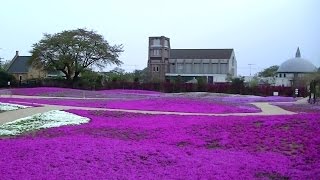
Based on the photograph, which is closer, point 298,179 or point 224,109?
point 298,179

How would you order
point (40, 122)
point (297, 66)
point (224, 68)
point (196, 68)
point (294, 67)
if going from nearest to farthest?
point (40, 122)
point (297, 66)
point (294, 67)
point (224, 68)
point (196, 68)

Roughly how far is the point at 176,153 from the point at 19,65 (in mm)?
107232

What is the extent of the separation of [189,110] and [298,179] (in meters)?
21.2

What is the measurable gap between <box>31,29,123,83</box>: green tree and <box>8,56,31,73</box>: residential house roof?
35.1 metres

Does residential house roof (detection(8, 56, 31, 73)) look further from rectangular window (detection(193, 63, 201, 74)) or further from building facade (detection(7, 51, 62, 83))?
rectangular window (detection(193, 63, 201, 74))

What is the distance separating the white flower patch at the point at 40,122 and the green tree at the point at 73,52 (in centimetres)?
5161

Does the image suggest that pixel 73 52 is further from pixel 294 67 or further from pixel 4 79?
pixel 294 67

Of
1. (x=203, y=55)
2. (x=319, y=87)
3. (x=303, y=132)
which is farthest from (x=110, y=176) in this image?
(x=203, y=55)

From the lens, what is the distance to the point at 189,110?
31.2 metres

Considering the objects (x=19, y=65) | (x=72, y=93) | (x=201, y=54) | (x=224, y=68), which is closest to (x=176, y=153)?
(x=72, y=93)

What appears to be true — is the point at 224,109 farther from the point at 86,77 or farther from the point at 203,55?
the point at 203,55

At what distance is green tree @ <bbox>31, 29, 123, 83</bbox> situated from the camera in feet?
250

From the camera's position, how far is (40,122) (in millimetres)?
21469

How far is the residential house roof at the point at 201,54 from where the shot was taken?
12888 cm
